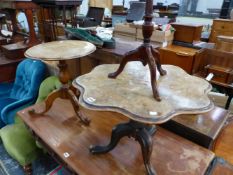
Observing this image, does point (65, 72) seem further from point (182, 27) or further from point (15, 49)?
point (182, 27)

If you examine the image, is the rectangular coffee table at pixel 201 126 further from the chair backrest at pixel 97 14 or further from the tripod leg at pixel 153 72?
the chair backrest at pixel 97 14

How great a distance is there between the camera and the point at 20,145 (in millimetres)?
1445

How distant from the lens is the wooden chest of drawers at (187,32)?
2.01 metres

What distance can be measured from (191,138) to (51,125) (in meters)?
0.88

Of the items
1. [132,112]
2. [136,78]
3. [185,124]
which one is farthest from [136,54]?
[185,124]

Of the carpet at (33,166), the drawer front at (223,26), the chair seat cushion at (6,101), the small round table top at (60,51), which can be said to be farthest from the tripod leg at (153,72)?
the drawer front at (223,26)

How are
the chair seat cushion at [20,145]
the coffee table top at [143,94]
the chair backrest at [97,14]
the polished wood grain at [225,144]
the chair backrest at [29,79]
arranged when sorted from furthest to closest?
the chair backrest at [97,14], the chair backrest at [29,79], the chair seat cushion at [20,145], the polished wood grain at [225,144], the coffee table top at [143,94]

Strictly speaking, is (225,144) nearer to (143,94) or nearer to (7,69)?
(143,94)

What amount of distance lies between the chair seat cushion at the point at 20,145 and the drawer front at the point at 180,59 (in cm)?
150

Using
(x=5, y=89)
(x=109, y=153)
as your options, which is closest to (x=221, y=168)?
(x=109, y=153)

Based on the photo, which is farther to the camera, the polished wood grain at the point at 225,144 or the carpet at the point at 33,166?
the carpet at the point at 33,166

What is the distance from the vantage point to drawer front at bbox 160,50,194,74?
75.0 inches

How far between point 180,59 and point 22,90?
1.68 metres

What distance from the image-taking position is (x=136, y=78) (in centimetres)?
85
